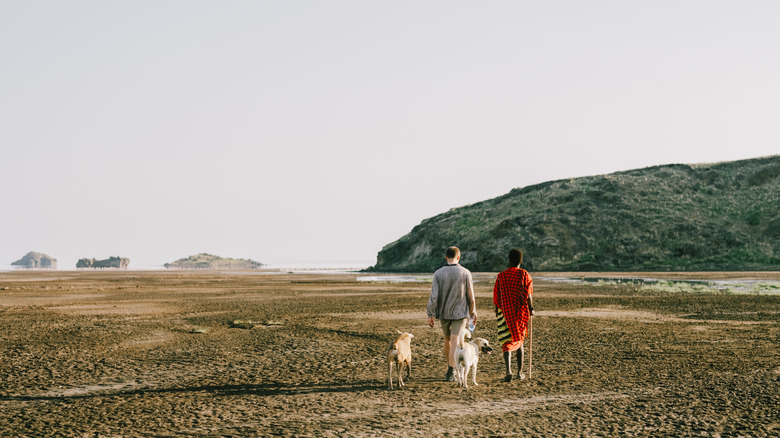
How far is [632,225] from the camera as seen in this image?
89188 millimetres

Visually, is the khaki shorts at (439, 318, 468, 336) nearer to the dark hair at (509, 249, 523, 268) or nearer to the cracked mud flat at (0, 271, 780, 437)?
the cracked mud flat at (0, 271, 780, 437)

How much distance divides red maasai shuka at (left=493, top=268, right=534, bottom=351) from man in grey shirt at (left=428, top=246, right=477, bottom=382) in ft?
1.54

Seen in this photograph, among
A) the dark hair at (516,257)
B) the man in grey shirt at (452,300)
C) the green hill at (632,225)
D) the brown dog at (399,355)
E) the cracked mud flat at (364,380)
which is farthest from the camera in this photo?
the green hill at (632,225)

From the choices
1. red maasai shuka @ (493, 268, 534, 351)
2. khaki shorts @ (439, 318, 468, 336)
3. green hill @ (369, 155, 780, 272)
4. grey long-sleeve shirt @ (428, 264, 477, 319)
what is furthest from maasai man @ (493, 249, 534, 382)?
green hill @ (369, 155, 780, 272)

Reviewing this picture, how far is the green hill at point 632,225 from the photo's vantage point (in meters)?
82.4

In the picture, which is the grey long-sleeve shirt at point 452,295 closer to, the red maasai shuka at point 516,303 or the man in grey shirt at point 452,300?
the man in grey shirt at point 452,300

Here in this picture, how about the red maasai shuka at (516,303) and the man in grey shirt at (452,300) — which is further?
the red maasai shuka at (516,303)

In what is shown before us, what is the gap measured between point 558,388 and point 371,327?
8838 millimetres

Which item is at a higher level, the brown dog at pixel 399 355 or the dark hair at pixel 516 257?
the dark hair at pixel 516 257

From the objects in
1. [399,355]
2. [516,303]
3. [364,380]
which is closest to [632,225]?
[516,303]

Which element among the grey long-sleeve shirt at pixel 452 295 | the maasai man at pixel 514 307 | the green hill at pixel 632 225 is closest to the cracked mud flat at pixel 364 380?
the maasai man at pixel 514 307

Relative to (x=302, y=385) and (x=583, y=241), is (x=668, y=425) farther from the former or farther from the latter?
(x=583, y=241)

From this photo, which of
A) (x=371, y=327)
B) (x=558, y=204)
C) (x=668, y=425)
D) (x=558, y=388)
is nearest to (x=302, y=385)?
(x=558, y=388)

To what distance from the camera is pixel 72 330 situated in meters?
17.0
